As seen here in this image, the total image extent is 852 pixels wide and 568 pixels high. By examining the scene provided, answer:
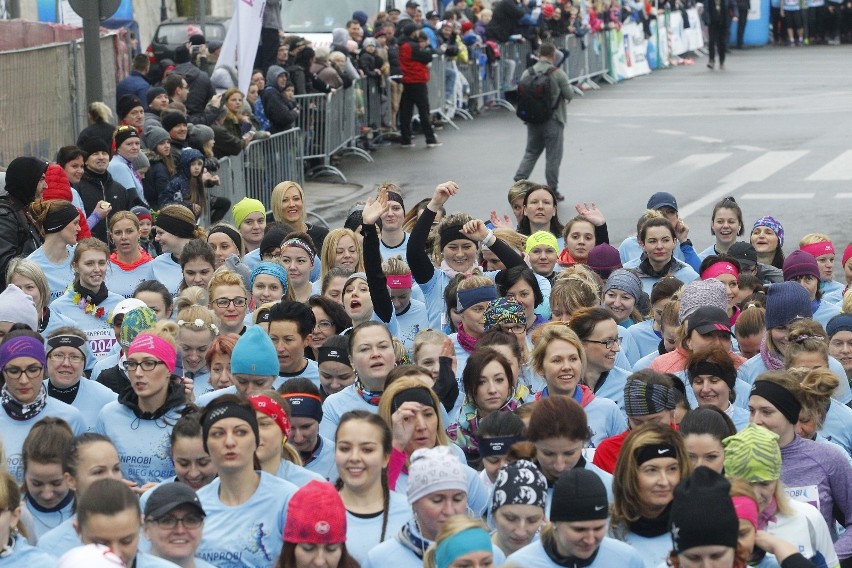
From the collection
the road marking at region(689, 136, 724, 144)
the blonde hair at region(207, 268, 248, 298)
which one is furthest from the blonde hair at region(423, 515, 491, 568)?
the road marking at region(689, 136, 724, 144)

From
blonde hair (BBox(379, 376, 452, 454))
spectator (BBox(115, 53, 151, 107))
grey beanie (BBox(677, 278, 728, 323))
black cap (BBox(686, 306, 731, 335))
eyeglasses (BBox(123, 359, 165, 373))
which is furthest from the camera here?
spectator (BBox(115, 53, 151, 107))

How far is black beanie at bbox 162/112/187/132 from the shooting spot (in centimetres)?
1520

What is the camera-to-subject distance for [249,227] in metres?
12.0

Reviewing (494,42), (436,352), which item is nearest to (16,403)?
(436,352)

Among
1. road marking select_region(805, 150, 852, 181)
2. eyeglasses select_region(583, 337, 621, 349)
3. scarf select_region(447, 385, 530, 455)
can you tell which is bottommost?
scarf select_region(447, 385, 530, 455)

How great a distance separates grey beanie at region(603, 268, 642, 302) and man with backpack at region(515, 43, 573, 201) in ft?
32.3

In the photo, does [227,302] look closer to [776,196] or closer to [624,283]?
[624,283]

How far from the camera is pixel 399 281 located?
989cm

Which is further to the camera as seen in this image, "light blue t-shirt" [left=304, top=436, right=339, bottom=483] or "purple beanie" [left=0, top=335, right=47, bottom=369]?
"purple beanie" [left=0, top=335, right=47, bottom=369]

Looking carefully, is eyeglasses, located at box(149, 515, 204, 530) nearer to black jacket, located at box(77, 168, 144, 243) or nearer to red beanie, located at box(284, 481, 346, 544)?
red beanie, located at box(284, 481, 346, 544)

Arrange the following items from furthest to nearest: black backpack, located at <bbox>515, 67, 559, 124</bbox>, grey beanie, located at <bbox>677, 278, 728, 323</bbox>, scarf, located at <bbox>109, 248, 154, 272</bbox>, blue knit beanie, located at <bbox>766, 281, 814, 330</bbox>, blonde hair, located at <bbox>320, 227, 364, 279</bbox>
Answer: black backpack, located at <bbox>515, 67, 559, 124</bbox>
scarf, located at <bbox>109, 248, 154, 272</bbox>
blonde hair, located at <bbox>320, 227, 364, 279</bbox>
grey beanie, located at <bbox>677, 278, 728, 323</bbox>
blue knit beanie, located at <bbox>766, 281, 814, 330</bbox>

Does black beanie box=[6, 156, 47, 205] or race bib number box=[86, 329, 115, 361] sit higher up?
black beanie box=[6, 156, 47, 205]

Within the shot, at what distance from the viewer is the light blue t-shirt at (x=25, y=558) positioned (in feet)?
19.9

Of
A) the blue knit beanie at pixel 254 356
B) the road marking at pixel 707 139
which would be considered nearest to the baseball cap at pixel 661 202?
the blue knit beanie at pixel 254 356
